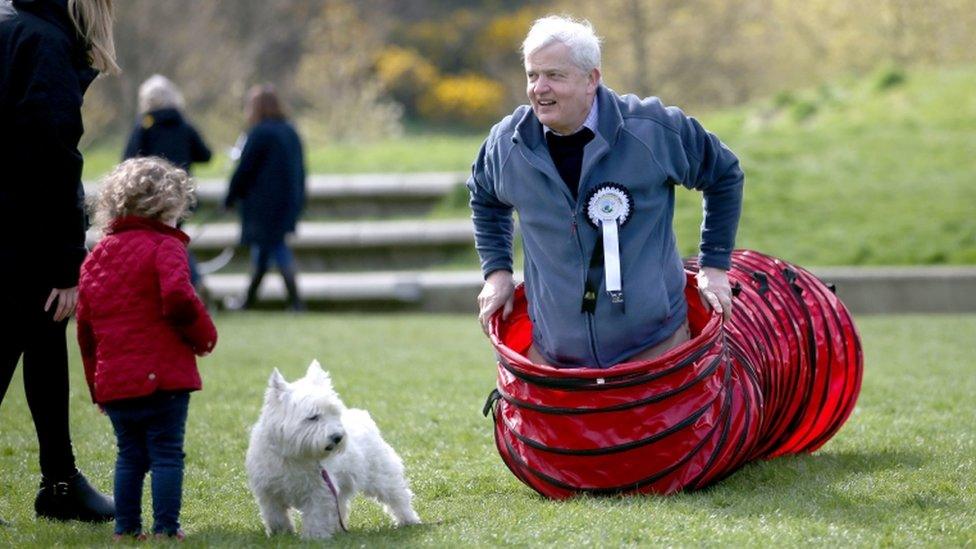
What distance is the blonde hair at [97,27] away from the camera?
18.0ft

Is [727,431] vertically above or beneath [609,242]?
beneath

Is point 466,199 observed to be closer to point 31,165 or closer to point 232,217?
point 232,217

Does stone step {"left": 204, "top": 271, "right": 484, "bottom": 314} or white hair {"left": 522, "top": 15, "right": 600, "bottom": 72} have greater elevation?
white hair {"left": 522, "top": 15, "right": 600, "bottom": 72}

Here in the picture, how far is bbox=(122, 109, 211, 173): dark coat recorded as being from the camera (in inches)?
506

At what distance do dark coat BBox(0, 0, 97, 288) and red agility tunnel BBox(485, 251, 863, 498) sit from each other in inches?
71.1

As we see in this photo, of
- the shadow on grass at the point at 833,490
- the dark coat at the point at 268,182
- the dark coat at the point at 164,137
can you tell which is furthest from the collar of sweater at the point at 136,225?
the dark coat at the point at 268,182

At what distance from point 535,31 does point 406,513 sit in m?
2.05

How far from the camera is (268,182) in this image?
1477 centimetres

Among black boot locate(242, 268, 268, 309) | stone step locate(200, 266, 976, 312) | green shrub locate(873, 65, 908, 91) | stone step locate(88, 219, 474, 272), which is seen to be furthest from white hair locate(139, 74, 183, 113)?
green shrub locate(873, 65, 908, 91)

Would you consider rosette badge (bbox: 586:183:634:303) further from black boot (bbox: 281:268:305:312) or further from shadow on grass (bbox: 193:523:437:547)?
black boot (bbox: 281:268:305:312)

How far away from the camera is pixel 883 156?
18.1 meters

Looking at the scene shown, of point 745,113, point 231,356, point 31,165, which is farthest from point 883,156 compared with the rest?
point 31,165

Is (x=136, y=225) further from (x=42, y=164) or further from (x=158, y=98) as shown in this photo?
(x=158, y=98)

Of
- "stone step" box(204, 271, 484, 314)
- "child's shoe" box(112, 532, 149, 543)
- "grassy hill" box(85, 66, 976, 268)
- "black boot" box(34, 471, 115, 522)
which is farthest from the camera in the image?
"grassy hill" box(85, 66, 976, 268)
